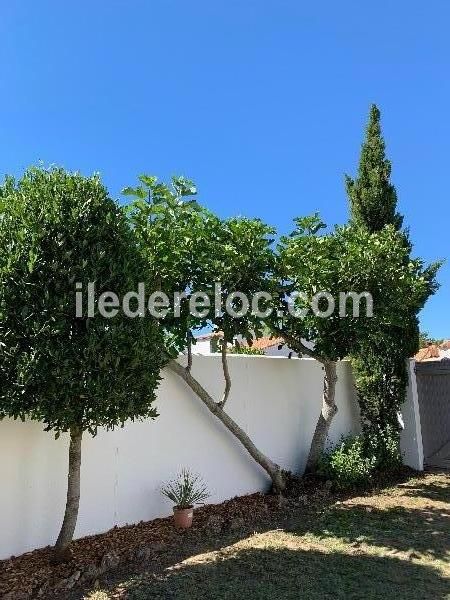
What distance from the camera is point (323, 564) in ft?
16.3

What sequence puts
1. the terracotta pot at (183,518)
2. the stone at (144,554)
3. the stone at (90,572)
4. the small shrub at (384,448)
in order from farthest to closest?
the small shrub at (384,448) < the terracotta pot at (183,518) < the stone at (144,554) < the stone at (90,572)

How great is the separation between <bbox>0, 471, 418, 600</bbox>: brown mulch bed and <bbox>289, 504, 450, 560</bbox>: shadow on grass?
1.60 feet

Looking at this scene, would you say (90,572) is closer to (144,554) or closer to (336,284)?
(144,554)

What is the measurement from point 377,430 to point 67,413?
7349 mm

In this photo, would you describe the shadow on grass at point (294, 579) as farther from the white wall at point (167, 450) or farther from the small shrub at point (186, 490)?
the white wall at point (167, 450)

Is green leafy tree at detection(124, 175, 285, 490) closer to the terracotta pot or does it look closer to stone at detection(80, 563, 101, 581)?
the terracotta pot

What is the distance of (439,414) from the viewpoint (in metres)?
11.5

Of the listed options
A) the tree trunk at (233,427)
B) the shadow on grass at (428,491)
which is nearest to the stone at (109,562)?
the tree trunk at (233,427)

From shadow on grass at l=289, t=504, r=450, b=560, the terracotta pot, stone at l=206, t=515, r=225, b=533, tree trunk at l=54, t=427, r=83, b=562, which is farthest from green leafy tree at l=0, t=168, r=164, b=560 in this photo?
shadow on grass at l=289, t=504, r=450, b=560

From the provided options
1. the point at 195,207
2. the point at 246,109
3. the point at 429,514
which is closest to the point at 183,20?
the point at 246,109

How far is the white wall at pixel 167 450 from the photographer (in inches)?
199

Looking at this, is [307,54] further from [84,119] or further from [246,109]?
[84,119]

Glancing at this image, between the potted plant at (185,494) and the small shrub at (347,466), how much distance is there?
8.08 feet

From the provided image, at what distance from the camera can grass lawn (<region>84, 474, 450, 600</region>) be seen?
4258 millimetres
